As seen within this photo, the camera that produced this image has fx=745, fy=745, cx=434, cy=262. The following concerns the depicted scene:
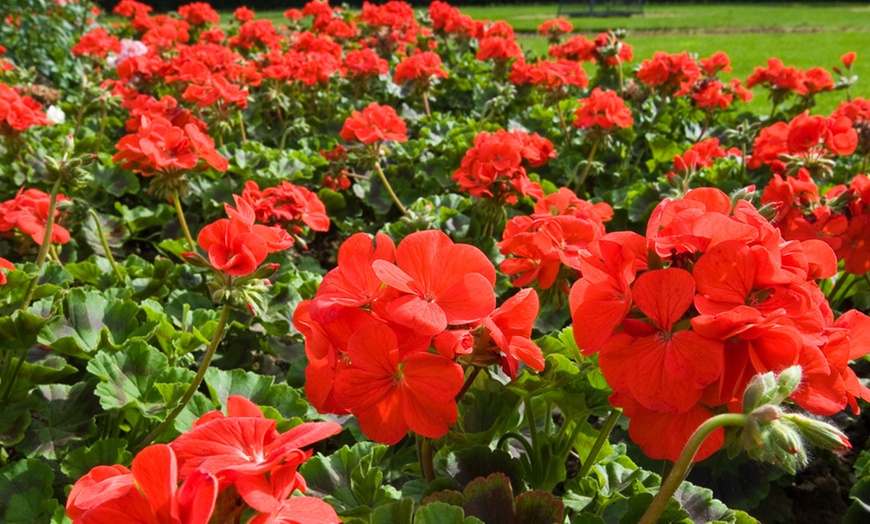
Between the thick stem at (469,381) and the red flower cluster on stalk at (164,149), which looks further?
the red flower cluster on stalk at (164,149)

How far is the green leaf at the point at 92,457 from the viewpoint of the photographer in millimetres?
1603

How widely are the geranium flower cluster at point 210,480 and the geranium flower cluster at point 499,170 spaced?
5.82 feet

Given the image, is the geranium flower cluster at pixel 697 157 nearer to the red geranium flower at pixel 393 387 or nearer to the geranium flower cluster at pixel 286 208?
the geranium flower cluster at pixel 286 208

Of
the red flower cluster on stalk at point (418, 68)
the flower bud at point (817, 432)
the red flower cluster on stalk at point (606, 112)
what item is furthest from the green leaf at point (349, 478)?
the red flower cluster on stalk at point (418, 68)

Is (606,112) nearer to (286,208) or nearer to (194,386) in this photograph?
(286,208)

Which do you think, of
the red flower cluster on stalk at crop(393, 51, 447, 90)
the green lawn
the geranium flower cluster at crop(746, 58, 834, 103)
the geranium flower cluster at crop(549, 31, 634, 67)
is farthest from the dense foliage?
the green lawn

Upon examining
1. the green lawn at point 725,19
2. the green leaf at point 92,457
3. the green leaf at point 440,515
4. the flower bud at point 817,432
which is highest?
the flower bud at point 817,432

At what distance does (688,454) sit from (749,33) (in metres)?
17.0

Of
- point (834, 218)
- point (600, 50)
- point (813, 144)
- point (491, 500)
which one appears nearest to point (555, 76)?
point (600, 50)

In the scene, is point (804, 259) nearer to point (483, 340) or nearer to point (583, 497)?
point (483, 340)

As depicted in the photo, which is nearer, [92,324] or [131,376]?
[131,376]

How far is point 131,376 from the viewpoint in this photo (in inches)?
67.5

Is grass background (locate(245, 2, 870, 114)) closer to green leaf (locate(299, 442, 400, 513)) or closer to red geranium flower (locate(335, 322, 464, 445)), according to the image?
green leaf (locate(299, 442, 400, 513))

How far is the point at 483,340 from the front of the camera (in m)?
1.10
